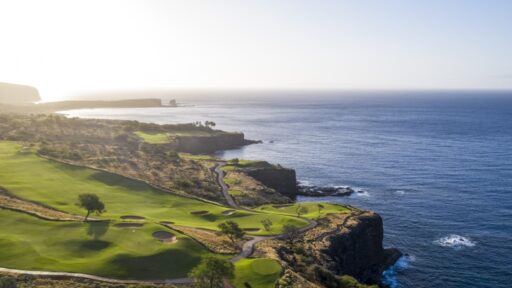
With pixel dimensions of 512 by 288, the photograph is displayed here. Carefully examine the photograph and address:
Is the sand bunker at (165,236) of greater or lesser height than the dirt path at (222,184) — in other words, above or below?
above

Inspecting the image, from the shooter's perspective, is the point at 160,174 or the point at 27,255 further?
the point at 160,174

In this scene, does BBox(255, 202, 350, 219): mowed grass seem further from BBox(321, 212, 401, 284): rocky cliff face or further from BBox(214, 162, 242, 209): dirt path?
BBox(214, 162, 242, 209): dirt path

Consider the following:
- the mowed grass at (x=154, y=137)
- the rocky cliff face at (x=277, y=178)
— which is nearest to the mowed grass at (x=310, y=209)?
the rocky cliff face at (x=277, y=178)

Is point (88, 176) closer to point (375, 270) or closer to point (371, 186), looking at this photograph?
point (375, 270)

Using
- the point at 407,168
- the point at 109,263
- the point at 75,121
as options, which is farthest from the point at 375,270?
the point at 75,121

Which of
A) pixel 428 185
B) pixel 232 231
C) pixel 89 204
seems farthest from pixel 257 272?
pixel 428 185

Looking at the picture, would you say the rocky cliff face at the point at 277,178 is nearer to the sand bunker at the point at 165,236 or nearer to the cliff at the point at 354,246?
the cliff at the point at 354,246
